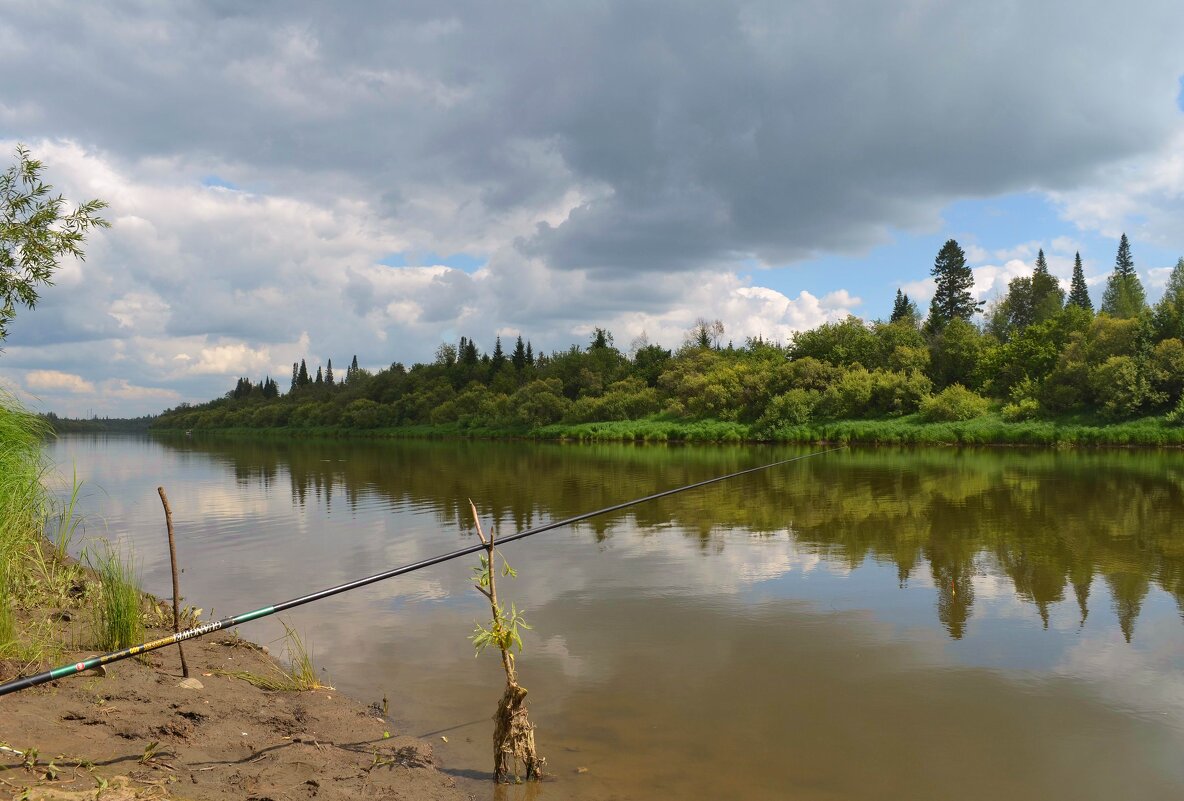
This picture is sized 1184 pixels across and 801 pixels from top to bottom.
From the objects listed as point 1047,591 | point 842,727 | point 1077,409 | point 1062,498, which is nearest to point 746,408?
point 1077,409

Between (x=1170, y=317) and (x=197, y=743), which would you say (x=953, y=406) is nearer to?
(x=1170, y=317)

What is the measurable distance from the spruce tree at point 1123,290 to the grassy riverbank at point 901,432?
3136 cm

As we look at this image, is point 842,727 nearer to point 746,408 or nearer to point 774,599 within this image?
point 774,599

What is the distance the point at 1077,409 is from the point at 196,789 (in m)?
54.1

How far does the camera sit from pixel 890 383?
56.1 m

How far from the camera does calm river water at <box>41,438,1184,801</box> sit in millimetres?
6172

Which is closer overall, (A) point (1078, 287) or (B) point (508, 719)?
(B) point (508, 719)

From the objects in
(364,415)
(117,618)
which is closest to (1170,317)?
(117,618)

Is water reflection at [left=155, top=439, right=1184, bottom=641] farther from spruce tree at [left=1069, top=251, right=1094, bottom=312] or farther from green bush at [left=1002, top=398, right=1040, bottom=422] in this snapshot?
spruce tree at [left=1069, top=251, right=1094, bottom=312]

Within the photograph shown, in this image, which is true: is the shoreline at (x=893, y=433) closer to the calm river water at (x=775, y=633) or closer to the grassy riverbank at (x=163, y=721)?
the calm river water at (x=775, y=633)

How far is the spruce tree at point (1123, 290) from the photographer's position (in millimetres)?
74375

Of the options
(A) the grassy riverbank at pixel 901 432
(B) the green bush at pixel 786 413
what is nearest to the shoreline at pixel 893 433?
(A) the grassy riverbank at pixel 901 432

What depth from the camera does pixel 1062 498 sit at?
21375mm

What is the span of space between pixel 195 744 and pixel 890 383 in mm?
56871
